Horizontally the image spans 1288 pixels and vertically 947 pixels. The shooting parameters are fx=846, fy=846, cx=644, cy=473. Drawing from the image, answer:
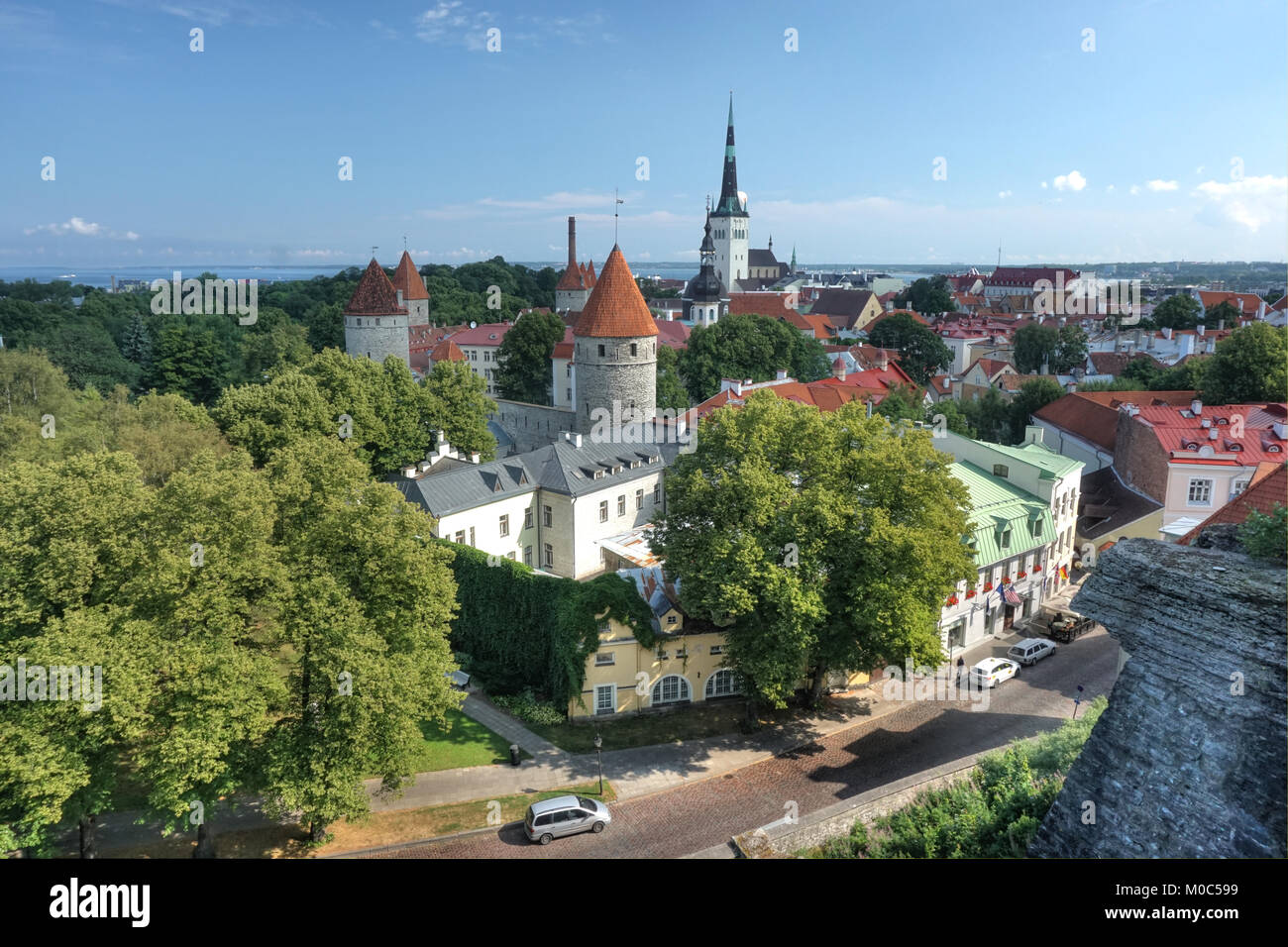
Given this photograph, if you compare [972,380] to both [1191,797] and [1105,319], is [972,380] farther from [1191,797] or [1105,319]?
[1191,797]

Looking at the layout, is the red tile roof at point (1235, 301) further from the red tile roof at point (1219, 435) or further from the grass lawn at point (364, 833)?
the grass lawn at point (364, 833)

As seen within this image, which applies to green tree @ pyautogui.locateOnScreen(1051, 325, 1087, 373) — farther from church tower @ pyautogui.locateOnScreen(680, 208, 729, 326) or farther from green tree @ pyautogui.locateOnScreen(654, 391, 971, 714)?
green tree @ pyautogui.locateOnScreen(654, 391, 971, 714)

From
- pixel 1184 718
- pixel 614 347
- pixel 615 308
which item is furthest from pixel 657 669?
pixel 615 308

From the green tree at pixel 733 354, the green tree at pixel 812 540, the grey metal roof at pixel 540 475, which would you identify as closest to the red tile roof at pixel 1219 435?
the green tree at pixel 812 540

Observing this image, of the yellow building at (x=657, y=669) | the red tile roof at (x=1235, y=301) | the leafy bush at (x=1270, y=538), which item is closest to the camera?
the leafy bush at (x=1270, y=538)

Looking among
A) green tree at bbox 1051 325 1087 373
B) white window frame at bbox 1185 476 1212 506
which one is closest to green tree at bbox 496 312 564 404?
white window frame at bbox 1185 476 1212 506

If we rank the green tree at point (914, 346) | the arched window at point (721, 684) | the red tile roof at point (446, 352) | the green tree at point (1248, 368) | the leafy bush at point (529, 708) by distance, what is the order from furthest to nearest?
the green tree at point (914, 346), the red tile roof at point (446, 352), the green tree at point (1248, 368), the arched window at point (721, 684), the leafy bush at point (529, 708)
